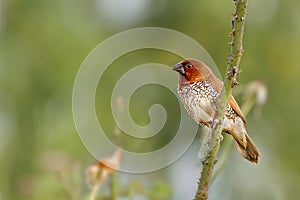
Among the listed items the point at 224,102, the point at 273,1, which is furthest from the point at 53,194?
the point at 273,1

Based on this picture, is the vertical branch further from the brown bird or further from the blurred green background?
the blurred green background

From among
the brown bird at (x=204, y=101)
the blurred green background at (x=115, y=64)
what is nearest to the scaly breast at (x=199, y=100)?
the brown bird at (x=204, y=101)

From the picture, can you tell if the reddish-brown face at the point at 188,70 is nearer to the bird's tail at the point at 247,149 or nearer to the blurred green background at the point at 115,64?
the bird's tail at the point at 247,149

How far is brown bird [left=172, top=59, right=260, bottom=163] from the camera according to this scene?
82.3 inches

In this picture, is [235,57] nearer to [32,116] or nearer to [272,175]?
[272,175]

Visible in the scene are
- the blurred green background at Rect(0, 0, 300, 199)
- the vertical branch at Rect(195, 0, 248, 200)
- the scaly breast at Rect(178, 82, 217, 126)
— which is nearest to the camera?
the vertical branch at Rect(195, 0, 248, 200)

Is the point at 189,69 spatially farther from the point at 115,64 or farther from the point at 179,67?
the point at 115,64

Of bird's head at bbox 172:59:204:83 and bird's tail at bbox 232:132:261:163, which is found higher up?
bird's head at bbox 172:59:204:83

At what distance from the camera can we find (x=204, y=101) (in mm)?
2121

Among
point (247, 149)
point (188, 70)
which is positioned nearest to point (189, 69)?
point (188, 70)

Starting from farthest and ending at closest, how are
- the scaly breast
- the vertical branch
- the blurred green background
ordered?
the blurred green background < the scaly breast < the vertical branch

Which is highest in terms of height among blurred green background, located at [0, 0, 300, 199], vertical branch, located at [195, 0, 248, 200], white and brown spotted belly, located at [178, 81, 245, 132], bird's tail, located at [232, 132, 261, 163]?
blurred green background, located at [0, 0, 300, 199]

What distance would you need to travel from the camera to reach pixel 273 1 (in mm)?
8141

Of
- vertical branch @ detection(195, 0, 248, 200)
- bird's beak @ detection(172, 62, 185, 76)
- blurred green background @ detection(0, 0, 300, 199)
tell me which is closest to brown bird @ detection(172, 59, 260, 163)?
bird's beak @ detection(172, 62, 185, 76)
